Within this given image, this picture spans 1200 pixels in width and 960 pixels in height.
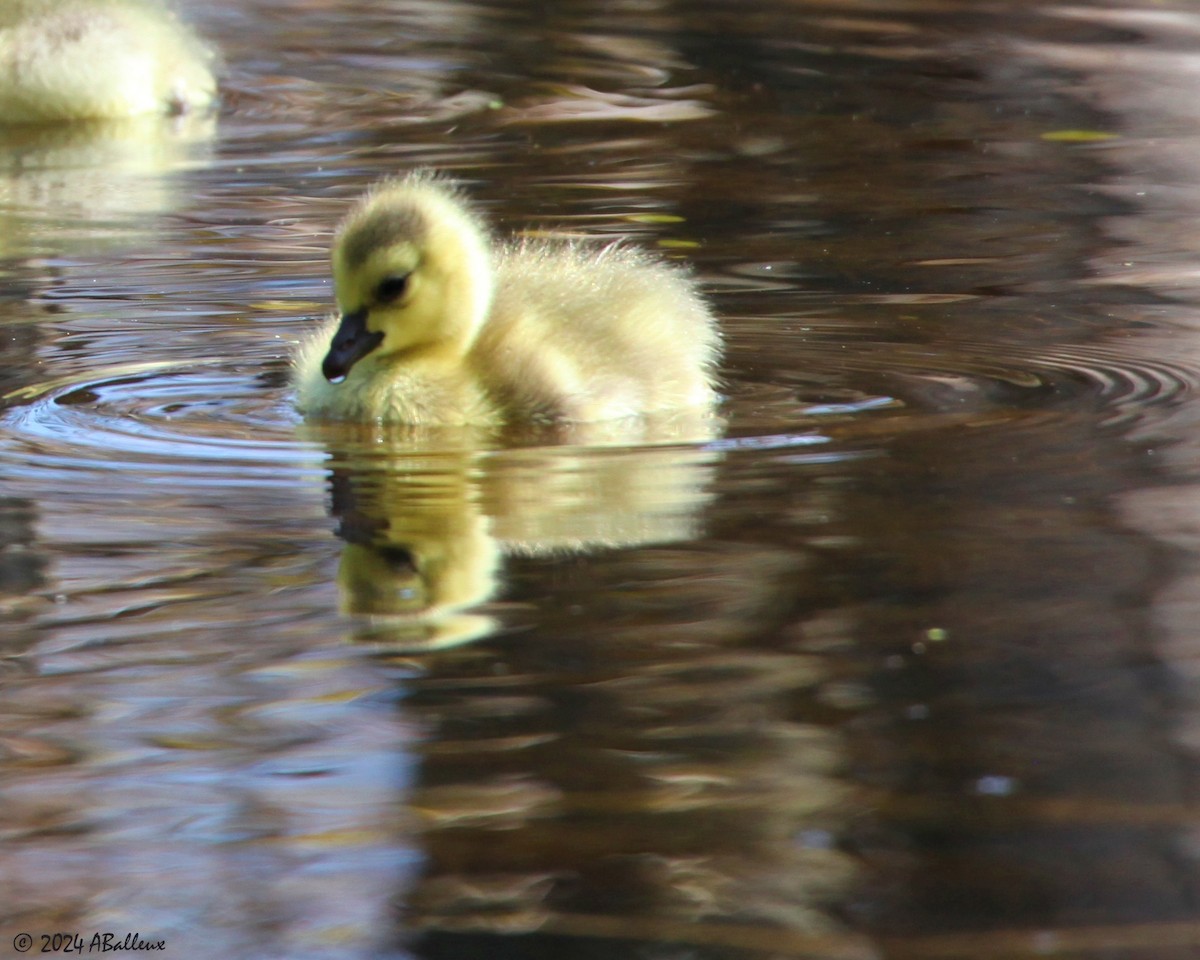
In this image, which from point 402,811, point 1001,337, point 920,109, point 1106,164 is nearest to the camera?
point 402,811

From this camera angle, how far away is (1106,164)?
24.1 feet

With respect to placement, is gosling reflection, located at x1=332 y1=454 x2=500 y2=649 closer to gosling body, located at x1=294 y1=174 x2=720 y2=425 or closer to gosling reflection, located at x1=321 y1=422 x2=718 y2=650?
gosling reflection, located at x1=321 y1=422 x2=718 y2=650

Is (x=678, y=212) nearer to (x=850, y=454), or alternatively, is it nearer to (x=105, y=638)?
(x=850, y=454)

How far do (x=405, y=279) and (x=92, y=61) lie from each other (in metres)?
4.52

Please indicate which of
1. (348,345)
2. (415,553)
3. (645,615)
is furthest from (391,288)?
(645,615)

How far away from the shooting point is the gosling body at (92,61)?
8547 mm

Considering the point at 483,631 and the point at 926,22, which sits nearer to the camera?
the point at 483,631

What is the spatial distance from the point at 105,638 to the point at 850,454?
4.49 feet

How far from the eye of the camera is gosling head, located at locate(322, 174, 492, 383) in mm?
4438

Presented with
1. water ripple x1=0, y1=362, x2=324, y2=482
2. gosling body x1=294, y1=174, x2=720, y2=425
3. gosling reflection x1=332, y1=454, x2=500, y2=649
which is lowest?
water ripple x1=0, y1=362, x2=324, y2=482

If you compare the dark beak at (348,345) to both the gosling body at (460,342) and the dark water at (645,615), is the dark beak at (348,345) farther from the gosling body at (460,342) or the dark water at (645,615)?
the dark water at (645,615)

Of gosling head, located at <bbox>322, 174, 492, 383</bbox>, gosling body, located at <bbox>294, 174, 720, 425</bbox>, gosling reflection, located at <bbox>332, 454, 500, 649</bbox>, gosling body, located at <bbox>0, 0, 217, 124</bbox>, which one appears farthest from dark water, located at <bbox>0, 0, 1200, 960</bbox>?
gosling body, located at <bbox>0, 0, 217, 124</bbox>

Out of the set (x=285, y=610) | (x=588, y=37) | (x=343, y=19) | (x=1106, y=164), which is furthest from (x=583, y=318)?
(x=343, y=19)

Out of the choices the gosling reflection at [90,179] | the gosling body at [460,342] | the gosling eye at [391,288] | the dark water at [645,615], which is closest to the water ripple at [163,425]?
the dark water at [645,615]
